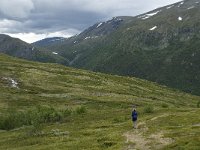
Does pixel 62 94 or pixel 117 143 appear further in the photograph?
pixel 62 94

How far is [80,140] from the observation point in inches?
2869

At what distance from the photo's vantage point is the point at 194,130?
217 feet

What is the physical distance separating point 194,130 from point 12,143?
3577 cm

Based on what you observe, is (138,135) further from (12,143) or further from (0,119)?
(0,119)

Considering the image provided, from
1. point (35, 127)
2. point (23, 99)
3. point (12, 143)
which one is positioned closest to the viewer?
point (12, 143)

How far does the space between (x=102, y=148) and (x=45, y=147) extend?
11851 mm

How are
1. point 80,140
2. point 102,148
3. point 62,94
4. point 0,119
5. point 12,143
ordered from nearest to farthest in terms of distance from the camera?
1. point 102,148
2. point 80,140
3. point 12,143
4. point 0,119
5. point 62,94

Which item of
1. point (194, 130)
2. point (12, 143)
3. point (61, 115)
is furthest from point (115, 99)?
point (194, 130)

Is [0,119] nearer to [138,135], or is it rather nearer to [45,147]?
[45,147]

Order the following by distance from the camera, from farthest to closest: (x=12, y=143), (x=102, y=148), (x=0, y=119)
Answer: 1. (x=0, y=119)
2. (x=12, y=143)
3. (x=102, y=148)

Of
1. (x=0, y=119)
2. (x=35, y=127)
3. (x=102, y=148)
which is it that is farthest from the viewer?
(x=0, y=119)

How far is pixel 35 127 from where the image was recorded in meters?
91.3

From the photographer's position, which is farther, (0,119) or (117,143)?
(0,119)

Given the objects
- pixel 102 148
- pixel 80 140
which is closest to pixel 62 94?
pixel 80 140
